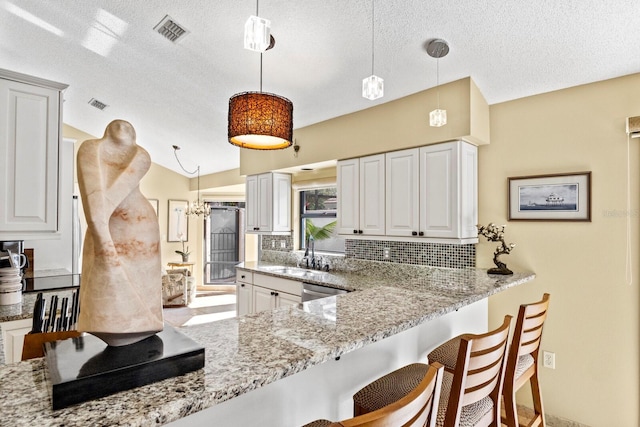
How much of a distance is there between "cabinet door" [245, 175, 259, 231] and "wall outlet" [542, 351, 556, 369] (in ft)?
11.7

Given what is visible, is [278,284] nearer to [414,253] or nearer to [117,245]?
[414,253]

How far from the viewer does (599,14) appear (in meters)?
2.08

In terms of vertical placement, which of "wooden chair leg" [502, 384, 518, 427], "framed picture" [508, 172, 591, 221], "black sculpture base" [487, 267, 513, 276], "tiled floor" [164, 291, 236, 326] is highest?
"framed picture" [508, 172, 591, 221]

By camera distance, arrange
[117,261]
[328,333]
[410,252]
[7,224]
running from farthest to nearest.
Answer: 1. [410,252]
2. [7,224]
3. [328,333]
4. [117,261]

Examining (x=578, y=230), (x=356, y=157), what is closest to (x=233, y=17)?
(x=356, y=157)

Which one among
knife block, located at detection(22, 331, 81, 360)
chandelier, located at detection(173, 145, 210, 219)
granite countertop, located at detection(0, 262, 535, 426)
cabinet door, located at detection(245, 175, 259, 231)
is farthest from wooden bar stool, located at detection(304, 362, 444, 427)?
chandelier, located at detection(173, 145, 210, 219)

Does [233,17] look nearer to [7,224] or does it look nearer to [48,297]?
[7,224]

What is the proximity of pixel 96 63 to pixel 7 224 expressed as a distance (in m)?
2.33

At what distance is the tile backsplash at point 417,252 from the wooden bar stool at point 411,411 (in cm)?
243

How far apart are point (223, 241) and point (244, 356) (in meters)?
7.35

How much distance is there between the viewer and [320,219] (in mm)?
4820

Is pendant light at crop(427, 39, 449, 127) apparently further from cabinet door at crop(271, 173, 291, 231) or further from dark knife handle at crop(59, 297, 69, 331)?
cabinet door at crop(271, 173, 291, 231)

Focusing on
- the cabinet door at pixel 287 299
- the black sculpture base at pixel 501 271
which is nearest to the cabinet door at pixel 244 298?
the cabinet door at pixel 287 299

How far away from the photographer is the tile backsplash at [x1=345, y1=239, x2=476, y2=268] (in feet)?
10.7
